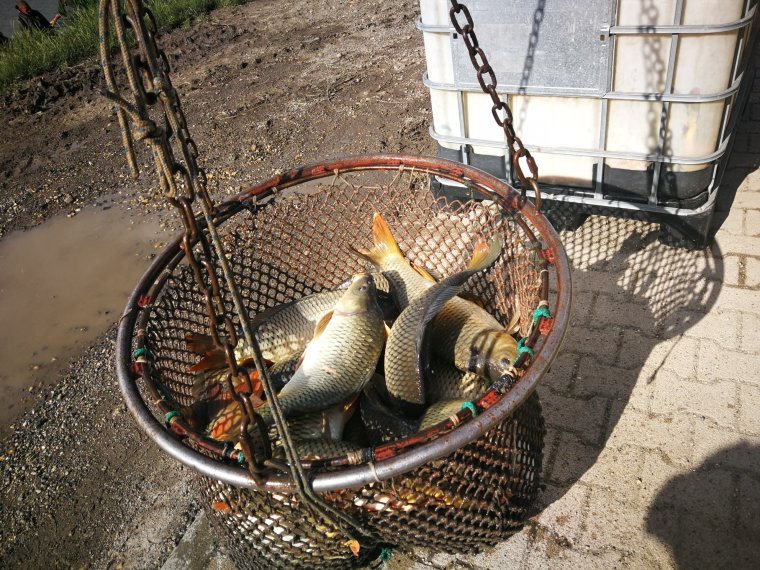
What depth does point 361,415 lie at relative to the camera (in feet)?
8.02

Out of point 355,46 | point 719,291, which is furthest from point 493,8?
point 355,46

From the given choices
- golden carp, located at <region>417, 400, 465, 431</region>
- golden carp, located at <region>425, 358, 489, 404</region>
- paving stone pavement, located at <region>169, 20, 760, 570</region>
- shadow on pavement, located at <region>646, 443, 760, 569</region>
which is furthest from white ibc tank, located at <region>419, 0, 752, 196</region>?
golden carp, located at <region>417, 400, 465, 431</region>

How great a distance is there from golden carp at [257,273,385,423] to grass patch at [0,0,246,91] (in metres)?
8.34

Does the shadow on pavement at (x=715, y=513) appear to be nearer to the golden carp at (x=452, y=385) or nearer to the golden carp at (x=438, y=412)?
the golden carp at (x=452, y=385)

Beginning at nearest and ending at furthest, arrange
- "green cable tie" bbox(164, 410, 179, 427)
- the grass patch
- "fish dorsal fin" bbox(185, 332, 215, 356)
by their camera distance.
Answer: "green cable tie" bbox(164, 410, 179, 427), "fish dorsal fin" bbox(185, 332, 215, 356), the grass patch

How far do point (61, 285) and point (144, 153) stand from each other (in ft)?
6.76

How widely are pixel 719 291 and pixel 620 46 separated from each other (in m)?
1.52

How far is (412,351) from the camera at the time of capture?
7.75 ft

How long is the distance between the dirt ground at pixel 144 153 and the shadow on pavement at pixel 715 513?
7.17 ft

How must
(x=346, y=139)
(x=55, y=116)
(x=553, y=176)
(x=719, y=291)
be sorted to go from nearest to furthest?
1. (x=719, y=291)
2. (x=553, y=176)
3. (x=346, y=139)
4. (x=55, y=116)

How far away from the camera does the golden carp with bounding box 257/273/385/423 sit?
232 centimetres

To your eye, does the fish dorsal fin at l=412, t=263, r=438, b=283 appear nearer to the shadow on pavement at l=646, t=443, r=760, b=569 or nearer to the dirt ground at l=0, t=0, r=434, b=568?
the shadow on pavement at l=646, t=443, r=760, b=569

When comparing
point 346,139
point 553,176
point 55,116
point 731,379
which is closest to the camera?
point 731,379

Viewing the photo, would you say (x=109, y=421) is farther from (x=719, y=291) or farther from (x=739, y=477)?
(x=719, y=291)
